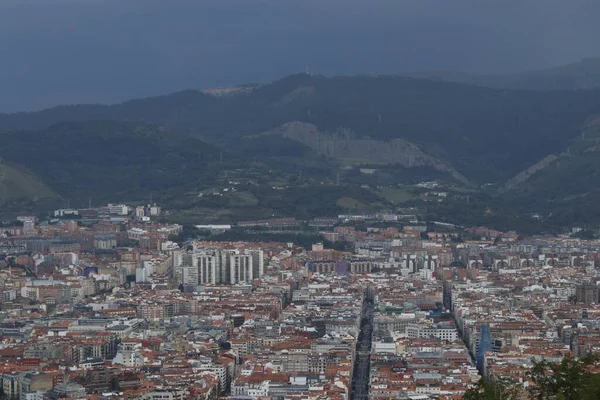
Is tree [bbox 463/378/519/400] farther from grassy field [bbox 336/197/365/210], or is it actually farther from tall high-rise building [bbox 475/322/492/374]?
grassy field [bbox 336/197/365/210]

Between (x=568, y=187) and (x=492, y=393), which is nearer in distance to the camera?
(x=492, y=393)

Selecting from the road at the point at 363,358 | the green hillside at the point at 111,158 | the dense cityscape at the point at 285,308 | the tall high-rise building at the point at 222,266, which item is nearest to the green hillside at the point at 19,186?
the green hillside at the point at 111,158

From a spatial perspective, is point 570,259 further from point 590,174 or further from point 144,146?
point 144,146

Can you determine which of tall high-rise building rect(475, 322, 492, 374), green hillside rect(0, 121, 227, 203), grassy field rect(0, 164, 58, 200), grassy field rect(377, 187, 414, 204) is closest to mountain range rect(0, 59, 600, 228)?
green hillside rect(0, 121, 227, 203)

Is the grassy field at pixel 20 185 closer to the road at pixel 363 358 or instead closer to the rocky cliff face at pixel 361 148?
the rocky cliff face at pixel 361 148

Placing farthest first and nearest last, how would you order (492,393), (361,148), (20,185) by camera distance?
(361,148) → (20,185) → (492,393)

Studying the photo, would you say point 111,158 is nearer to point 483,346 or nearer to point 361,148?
point 361,148

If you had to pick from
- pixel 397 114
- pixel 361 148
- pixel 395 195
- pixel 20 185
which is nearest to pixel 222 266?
pixel 395 195

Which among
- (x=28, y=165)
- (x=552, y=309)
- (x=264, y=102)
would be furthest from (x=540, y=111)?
(x=552, y=309)
